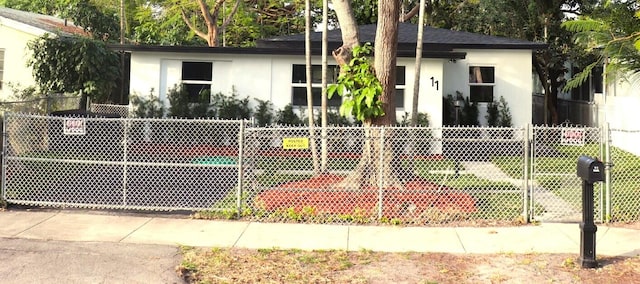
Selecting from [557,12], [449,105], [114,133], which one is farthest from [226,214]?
[557,12]

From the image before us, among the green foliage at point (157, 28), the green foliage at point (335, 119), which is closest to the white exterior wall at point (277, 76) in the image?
the green foliage at point (335, 119)

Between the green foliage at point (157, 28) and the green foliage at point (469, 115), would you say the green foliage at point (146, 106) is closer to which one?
the green foliage at point (469, 115)

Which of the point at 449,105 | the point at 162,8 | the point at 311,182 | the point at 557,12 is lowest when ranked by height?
the point at 311,182

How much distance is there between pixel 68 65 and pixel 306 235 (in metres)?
14.5

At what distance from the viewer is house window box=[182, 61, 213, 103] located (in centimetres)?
1650

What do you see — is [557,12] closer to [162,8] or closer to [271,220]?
[271,220]

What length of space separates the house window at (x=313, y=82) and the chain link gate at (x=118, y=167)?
2184 millimetres

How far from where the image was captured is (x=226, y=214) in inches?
320

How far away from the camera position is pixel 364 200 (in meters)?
8.46

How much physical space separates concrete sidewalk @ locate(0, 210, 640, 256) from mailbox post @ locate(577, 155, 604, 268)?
665 millimetres

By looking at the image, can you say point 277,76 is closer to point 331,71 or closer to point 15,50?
point 331,71

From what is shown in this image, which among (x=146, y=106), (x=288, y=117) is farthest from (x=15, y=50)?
(x=288, y=117)

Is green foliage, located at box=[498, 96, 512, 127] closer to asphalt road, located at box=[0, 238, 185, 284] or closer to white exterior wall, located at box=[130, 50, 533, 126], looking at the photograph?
white exterior wall, located at box=[130, 50, 533, 126]

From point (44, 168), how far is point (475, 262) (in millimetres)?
8793
